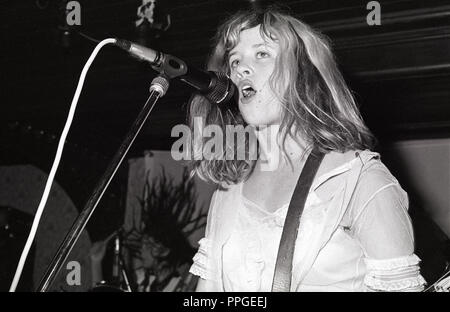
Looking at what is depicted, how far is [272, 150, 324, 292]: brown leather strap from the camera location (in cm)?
133

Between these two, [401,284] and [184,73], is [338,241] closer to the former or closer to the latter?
[401,284]

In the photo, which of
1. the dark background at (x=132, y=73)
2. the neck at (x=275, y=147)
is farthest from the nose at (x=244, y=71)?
the dark background at (x=132, y=73)

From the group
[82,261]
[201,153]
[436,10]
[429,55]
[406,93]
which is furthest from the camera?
[82,261]

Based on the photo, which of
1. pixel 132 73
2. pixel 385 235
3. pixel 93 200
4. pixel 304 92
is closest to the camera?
pixel 93 200

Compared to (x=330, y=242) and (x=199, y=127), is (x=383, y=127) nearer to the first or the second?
(x=199, y=127)

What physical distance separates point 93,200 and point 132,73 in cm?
323

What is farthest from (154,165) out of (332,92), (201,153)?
(332,92)

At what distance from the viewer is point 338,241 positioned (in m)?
1.36

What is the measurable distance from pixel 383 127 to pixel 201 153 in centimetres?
263

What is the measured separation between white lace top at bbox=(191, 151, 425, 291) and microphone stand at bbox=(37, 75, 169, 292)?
59cm

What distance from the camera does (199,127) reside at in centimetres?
Result: 182

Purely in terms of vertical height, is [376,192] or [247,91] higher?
[247,91]

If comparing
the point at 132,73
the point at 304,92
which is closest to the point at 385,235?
the point at 304,92

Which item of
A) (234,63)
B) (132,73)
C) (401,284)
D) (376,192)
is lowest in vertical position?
(401,284)
